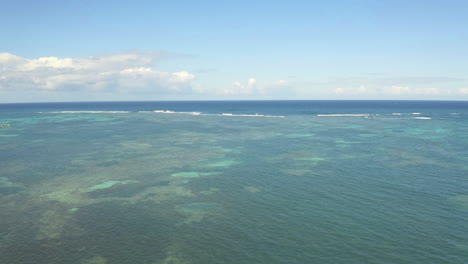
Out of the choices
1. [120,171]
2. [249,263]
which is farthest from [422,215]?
[120,171]

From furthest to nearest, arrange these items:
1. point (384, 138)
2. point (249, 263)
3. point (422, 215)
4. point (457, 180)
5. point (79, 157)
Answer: point (384, 138)
point (79, 157)
point (457, 180)
point (422, 215)
point (249, 263)

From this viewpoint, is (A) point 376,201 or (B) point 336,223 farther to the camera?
(A) point 376,201

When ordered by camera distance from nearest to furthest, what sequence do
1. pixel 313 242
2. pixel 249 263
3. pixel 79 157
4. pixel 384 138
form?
1. pixel 249 263
2. pixel 313 242
3. pixel 79 157
4. pixel 384 138

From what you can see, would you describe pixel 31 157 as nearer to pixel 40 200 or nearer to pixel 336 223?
pixel 40 200

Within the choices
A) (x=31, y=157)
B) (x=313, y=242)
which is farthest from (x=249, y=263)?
(x=31, y=157)

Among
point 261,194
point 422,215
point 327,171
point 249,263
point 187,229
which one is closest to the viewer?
point 249,263

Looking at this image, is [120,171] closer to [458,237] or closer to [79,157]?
[79,157]

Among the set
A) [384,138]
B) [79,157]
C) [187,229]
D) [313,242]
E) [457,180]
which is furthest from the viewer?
[384,138]

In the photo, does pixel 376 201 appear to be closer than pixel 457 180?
Yes
